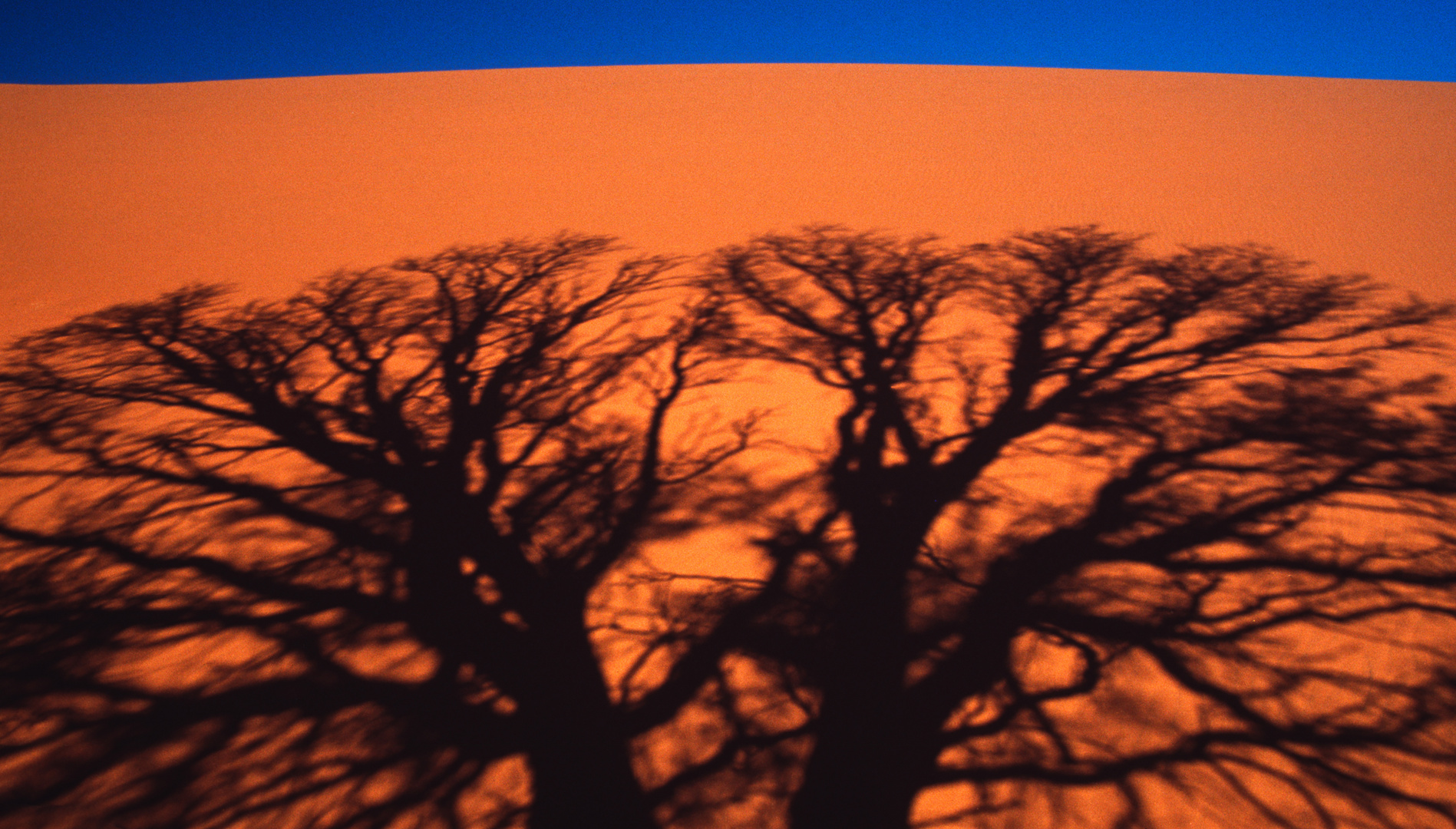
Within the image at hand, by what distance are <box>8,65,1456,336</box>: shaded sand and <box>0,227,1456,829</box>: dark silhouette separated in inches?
159

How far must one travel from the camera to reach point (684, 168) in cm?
1504

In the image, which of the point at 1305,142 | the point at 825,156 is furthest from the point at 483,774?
the point at 1305,142

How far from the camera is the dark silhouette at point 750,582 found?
9.73ft

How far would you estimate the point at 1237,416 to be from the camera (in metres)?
5.30

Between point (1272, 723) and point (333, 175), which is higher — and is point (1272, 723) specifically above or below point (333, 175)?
below

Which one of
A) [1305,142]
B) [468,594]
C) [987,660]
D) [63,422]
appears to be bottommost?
[987,660]

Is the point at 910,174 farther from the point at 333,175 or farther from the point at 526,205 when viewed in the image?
the point at 333,175

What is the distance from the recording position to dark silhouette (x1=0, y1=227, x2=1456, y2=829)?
9.73ft

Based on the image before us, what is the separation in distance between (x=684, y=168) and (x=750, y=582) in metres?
12.8

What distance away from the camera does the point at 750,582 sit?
13.1 feet

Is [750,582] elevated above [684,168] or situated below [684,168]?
below

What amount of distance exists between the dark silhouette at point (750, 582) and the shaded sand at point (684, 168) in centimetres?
403

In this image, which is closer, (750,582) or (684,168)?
(750,582)

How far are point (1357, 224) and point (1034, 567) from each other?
10543 mm
